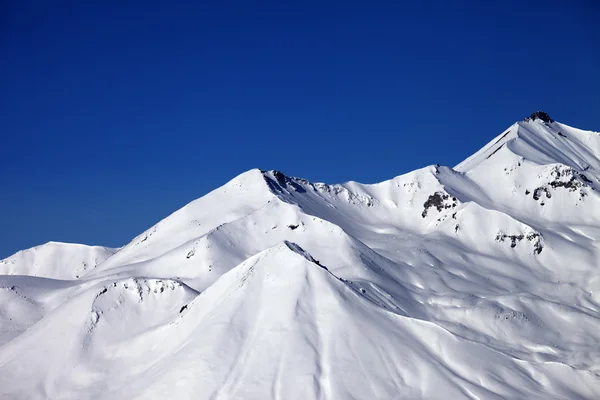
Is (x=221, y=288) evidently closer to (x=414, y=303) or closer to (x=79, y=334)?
(x=79, y=334)

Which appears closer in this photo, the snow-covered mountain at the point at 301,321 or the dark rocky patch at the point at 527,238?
the snow-covered mountain at the point at 301,321

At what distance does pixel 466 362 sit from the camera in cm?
9038

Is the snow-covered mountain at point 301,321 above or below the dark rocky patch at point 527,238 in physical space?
below

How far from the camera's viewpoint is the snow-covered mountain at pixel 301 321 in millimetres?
85938

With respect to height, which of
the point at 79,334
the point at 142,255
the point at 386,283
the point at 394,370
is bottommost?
the point at 394,370

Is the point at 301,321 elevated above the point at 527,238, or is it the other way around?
the point at 527,238

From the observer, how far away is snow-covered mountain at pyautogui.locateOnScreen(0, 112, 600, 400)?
85938mm

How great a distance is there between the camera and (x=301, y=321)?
3627 inches

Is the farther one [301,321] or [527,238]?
[527,238]

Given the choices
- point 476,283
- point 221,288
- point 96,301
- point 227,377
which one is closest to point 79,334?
point 96,301

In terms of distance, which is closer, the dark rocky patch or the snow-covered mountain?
the snow-covered mountain

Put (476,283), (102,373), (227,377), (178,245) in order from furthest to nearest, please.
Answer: (178,245)
(476,283)
(102,373)
(227,377)

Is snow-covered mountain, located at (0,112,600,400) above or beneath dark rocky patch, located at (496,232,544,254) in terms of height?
beneath

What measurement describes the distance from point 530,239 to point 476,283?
34233mm
